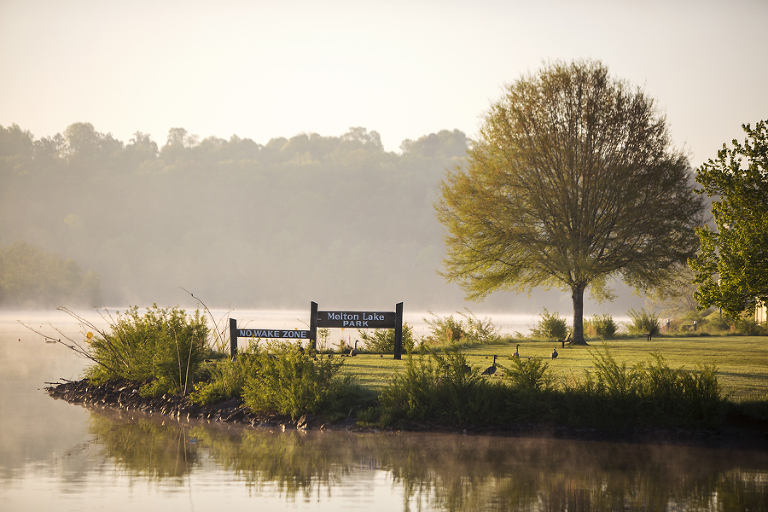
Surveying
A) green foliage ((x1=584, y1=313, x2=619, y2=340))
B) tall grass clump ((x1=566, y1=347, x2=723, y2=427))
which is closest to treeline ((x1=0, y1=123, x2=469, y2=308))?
green foliage ((x1=584, y1=313, x2=619, y2=340))

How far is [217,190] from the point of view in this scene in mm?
147625

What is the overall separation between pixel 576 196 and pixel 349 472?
20628 millimetres

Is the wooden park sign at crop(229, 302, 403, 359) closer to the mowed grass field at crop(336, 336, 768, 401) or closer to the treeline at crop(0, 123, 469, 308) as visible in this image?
the mowed grass field at crop(336, 336, 768, 401)

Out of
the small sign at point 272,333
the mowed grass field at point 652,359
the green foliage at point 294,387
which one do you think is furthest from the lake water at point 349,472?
the small sign at point 272,333

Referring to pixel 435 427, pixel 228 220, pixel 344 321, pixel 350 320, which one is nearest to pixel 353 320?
pixel 350 320

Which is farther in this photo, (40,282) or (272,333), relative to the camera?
(40,282)

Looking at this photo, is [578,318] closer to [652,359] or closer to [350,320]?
[652,359]

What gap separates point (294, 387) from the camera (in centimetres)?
1309

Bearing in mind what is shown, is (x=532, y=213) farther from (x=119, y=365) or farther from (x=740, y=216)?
(x=119, y=365)

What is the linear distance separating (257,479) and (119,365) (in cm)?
987

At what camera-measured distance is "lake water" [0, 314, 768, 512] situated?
8203 mm

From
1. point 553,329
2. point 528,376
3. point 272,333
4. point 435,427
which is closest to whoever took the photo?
point 435,427

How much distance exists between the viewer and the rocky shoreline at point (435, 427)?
Answer: 11.3 m

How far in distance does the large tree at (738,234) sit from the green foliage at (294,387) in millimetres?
8974
